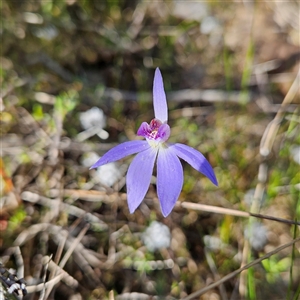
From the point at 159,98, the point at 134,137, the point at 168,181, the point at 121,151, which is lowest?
the point at 168,181

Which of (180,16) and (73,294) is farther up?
(180,16)

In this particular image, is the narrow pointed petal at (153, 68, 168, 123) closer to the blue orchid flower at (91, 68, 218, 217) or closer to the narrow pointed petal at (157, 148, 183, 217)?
the blue orchid flower at (91, 68, 218, 217)

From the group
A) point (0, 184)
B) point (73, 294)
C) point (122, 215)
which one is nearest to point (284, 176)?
point (122, 215)

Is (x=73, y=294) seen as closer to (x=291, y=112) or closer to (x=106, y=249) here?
(x=106, y=249)

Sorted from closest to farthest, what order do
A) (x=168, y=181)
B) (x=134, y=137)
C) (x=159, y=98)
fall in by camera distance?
(x=168, y=181), (x=159, y=98), (x=134, y=137)

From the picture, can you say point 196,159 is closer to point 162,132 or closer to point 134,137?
point 162,132

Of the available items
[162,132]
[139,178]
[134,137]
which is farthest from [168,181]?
[134,137]

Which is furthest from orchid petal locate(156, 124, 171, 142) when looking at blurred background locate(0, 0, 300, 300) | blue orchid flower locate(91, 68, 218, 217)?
blurred background locate(0, 0, 300, 300)
